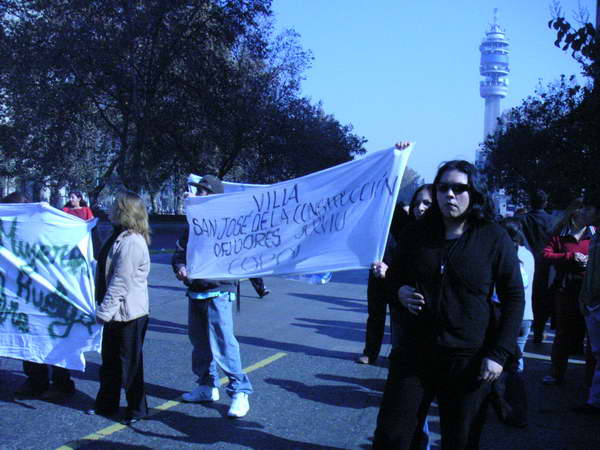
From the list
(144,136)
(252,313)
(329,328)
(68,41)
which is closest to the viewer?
(329,328)

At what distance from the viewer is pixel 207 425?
16.2ft

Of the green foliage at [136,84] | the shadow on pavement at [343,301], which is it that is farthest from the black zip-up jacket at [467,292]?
the green foliage at [136,84]

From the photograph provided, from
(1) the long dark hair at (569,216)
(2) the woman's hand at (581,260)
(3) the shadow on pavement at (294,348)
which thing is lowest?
(3) the shadow on pavement at (294,348)

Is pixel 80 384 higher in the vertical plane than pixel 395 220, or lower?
lower

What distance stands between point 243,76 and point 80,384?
25.8 meters

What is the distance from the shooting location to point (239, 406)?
5.11m

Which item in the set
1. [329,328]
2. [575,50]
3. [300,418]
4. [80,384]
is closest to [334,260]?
[300,418]

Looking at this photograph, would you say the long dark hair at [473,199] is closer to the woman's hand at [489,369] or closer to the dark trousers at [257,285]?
the woman's hand at [489,369]

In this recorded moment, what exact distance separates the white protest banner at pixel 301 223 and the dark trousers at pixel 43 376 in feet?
4.71

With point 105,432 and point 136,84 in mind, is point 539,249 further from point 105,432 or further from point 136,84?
point 136,84

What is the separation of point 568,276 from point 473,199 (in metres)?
3.61

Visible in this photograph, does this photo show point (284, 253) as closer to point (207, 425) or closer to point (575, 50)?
point (207, 425)

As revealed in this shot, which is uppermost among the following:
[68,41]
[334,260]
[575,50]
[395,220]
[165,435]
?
[68,41]

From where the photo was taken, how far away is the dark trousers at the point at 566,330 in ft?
20.3
